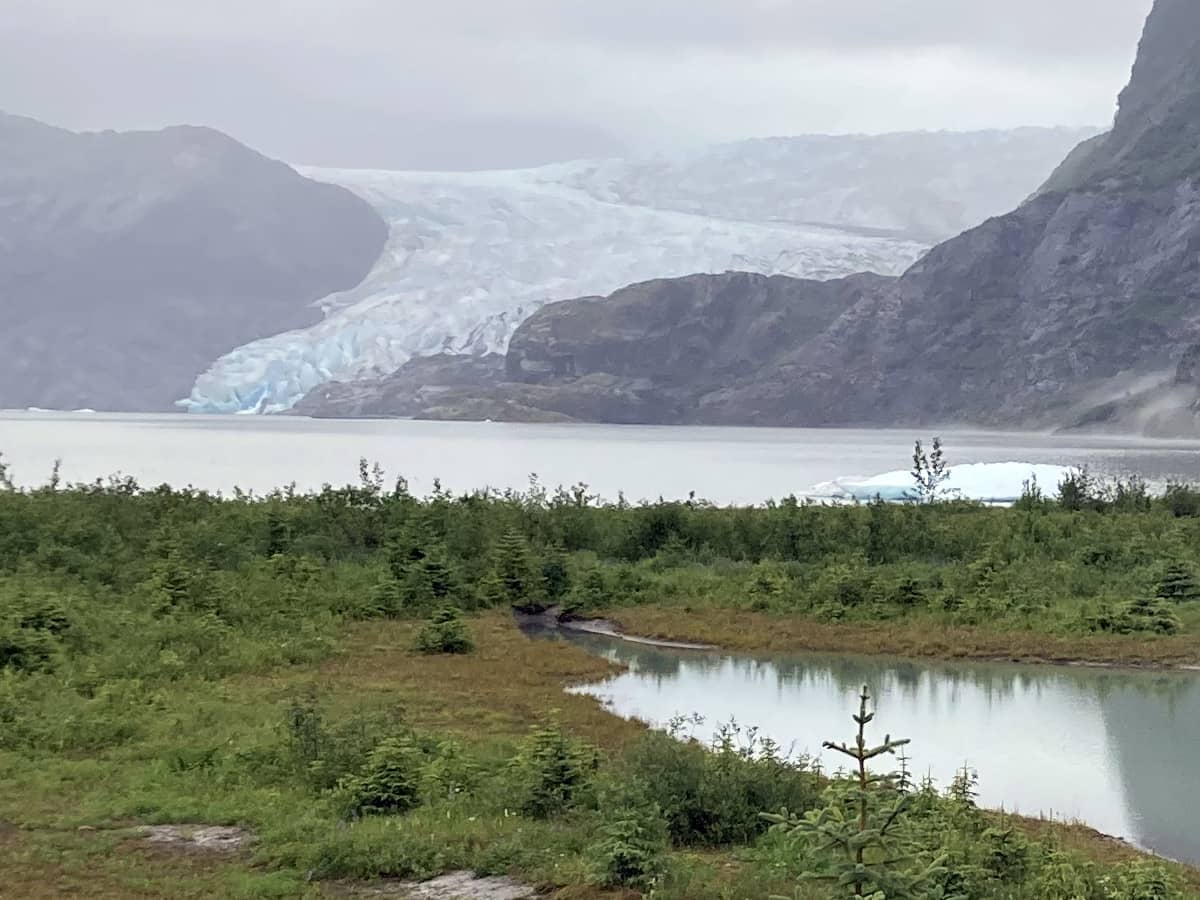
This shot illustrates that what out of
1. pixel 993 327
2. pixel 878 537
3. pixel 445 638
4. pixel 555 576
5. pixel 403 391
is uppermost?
pixel 993 327

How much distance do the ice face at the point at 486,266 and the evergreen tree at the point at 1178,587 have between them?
9715 cm

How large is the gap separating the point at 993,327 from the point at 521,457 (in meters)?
91.5

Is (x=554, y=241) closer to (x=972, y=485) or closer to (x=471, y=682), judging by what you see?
(x=972, y=485)

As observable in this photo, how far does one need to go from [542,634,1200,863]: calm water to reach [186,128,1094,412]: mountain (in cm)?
10045

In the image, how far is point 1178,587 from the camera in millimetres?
24219

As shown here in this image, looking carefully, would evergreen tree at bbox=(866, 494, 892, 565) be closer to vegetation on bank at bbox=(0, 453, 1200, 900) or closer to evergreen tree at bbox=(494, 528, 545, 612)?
vegetation on bank at bbox=(0, 453, 1200, 900)

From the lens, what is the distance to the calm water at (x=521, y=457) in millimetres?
62469

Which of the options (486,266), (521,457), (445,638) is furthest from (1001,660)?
(486,266)

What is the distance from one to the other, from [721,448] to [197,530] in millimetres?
83970

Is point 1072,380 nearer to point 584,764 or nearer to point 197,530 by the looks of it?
point 197,530

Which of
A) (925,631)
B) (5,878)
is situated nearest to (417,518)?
(925,631)

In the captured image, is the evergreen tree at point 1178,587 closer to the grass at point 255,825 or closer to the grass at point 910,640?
the grass at point 910,640

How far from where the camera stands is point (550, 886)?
29.3ft

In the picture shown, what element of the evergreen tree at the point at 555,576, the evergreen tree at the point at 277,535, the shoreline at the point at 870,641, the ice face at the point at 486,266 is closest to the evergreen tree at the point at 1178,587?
the shoreline at the point at 870,641
